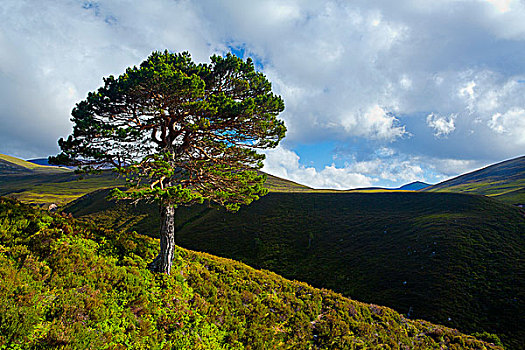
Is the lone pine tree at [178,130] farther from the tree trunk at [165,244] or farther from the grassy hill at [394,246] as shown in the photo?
the grassy hill at [394,246]

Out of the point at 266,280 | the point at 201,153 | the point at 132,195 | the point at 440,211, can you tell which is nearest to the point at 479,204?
the point at 440,211

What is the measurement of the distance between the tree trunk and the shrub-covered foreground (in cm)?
58

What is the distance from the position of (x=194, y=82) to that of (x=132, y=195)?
5.82 m

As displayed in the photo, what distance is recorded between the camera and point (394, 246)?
37.7 meters

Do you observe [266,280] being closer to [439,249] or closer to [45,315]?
[45,315]

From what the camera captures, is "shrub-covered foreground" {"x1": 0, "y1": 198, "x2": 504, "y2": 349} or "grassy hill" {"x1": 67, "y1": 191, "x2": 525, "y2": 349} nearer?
"shrub-covered foreground" {"x1": 0, "y1": 198, "x2": 504, "y2": 349}

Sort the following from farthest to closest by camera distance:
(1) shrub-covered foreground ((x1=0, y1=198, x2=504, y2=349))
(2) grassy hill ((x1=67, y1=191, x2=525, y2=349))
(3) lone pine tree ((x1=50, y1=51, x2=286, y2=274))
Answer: (2) grassy hill ((x1=67, y1=191, x2=525, y2=349))
(3) lone pine tree ((x1=50, y1=51, x2=286, y2=274))
(1) shrub-covered foreground ((x1=0, y1=198, x2=504, y2=349))

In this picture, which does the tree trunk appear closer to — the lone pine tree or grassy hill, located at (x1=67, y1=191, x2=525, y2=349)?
the lone pine tree

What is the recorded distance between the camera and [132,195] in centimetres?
906

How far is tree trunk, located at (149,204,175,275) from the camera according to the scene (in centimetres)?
1175

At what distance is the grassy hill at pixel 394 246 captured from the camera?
78.6 feet

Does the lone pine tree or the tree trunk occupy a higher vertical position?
the lone pine tree

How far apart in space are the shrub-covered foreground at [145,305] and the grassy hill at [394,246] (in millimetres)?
10748

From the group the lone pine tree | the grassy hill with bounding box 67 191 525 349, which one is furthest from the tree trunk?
the grassy hill with bounding box 67 191 525 349
